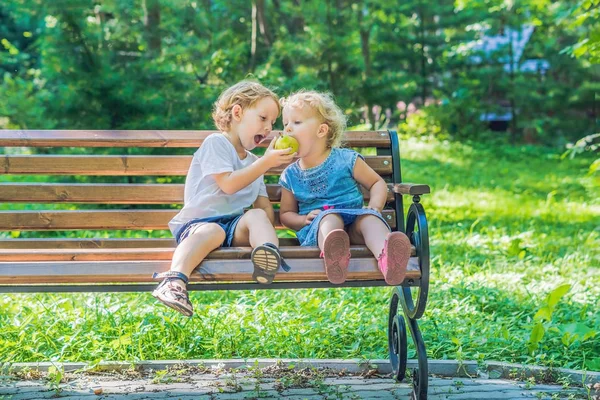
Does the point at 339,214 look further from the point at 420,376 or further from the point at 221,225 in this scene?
the point at 420,376

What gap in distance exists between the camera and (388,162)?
3.67 metres

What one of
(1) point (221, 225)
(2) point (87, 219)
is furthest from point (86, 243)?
(1) point (221, 225)

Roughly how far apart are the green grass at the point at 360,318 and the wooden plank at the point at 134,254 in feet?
2.32

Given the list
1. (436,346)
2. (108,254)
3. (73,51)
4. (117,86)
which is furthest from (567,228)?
A: (108,254)

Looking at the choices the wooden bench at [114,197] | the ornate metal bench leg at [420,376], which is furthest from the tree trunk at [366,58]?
the ornate metal bench leg at [420,376]

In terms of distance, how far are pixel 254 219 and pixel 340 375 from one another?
984 mm

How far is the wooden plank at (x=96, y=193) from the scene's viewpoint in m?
3.56

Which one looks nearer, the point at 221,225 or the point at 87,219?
the point at 221,225

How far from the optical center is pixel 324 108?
11.0 feet

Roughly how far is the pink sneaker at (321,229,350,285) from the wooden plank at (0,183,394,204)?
2.90 feet

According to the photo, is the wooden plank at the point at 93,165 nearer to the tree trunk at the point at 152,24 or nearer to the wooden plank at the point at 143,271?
the wooden plank at the point at 143,271

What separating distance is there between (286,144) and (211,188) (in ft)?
1.37

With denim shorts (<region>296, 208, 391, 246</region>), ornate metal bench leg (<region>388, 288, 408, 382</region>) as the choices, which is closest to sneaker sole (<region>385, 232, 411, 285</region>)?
denim shorts (<region>296, 208, 391, 246</region>)

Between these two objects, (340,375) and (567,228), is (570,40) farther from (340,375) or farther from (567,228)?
(340,375)
